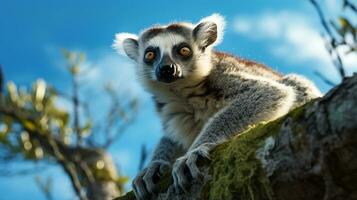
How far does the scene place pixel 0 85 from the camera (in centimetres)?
1376

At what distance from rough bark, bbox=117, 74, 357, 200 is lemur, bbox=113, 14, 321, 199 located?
1339 millimetres

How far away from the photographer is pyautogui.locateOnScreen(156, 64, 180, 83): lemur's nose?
23.5 ft

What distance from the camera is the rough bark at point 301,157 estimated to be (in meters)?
3.15

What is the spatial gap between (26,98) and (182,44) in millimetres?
6032

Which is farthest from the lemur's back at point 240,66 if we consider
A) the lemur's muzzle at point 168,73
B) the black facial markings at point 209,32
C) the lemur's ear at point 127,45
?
the lemur's ear at point 127,45

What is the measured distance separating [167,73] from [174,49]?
749mm

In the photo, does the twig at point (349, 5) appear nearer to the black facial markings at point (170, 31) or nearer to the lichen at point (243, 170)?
the lichen at point (243, 170)

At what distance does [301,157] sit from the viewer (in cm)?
338

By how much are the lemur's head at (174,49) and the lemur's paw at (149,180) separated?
1359mm

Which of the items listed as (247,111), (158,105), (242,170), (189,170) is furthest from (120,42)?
(242,170)

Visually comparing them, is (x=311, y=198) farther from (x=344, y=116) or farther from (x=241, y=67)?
(x=241, y=67)

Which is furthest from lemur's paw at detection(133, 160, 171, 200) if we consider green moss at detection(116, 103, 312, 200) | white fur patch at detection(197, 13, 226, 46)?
white fur patch at detection(197, 13, 226, 46)

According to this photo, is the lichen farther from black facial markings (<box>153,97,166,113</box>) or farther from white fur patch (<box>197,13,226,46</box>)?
white fur patch (<box>197,13,226,46</box>)

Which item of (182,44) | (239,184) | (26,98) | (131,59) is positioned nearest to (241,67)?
(182,44)
